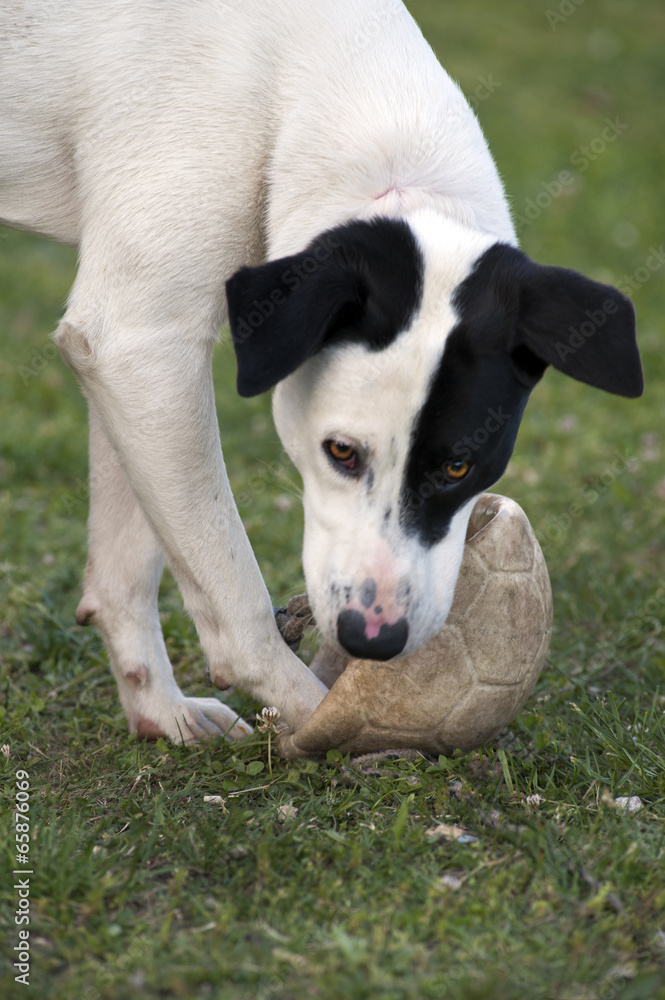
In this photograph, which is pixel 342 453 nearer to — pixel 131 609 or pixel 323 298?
pixel 323 298

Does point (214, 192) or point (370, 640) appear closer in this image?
point (370, 640)

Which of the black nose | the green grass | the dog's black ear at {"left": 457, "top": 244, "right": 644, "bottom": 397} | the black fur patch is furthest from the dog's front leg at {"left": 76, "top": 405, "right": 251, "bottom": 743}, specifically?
the dog's black ear at {"left": 457, "top": 244, "right": 644, "bottom": 397}

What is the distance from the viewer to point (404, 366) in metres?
2.28

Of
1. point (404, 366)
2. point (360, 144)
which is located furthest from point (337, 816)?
point (360, 144)

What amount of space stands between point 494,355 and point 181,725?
1317 millimetres

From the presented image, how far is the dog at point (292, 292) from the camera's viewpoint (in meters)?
2.29

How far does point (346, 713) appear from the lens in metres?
2.49

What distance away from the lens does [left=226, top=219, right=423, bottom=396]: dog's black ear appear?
220 cm

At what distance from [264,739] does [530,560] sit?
0.84 meters

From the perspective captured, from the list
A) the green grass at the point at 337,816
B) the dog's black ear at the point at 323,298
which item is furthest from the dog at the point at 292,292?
the green grass at the point at 337,816

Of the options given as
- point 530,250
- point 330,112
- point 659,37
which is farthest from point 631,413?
point 659,37

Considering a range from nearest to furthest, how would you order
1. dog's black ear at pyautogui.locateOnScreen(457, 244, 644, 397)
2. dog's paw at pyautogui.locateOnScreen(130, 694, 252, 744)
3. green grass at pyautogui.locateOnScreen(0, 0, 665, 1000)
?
green grass at pyautogui.locateOnScreen(0, 0, 665, 1000) < dog's black ear at pyautogui.locateOnScreen(457, 244, 644, 397) < dog's paw at pyautogui.locateOnScreen(130, 694, 252, 744)

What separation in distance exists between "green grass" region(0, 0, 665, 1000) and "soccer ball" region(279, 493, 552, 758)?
0.09 metres

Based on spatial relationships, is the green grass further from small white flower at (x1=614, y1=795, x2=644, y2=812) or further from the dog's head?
the dog's head
